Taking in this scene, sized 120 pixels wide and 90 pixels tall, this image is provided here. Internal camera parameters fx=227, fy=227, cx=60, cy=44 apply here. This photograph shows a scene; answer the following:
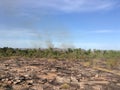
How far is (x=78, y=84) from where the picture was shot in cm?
1988

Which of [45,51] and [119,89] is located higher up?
[45,51]

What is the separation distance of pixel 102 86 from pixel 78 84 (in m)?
2.08

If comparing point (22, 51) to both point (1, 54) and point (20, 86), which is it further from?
point (20, 86)

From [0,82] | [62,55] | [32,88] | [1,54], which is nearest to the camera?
[32,88]

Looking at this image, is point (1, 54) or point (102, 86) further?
point (1, 54)

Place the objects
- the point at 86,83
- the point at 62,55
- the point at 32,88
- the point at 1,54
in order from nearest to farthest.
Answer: the point at 32,88 → the point at 86,83 → the point at 1,54 → the point at 62,55

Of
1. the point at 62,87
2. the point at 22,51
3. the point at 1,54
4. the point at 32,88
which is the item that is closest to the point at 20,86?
the point at 32,88

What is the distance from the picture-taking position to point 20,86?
18297 mm

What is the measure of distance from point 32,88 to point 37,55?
109 ft

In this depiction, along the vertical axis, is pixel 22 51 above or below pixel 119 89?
above

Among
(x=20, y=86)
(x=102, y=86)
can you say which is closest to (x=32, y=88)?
(x=20, y=86)

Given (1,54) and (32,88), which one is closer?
(32,88)

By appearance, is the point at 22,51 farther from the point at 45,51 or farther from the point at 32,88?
the point at 32,88

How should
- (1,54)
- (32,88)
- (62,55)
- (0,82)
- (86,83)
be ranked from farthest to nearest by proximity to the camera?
(62,55), (1,54), (86,83), (0,82), (32,88)
